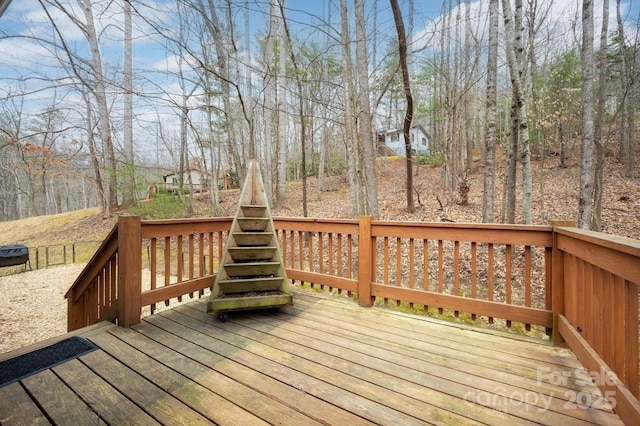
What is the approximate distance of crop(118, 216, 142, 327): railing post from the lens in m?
2.42

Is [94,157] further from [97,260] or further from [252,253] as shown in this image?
[252,253]

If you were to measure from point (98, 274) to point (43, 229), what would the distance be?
14263 mm

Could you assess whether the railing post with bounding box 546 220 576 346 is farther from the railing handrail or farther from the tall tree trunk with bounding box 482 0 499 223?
the tall tree trunk with bounding box 482 0 499 223

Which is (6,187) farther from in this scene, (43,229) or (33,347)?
(33,347)

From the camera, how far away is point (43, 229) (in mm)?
12461

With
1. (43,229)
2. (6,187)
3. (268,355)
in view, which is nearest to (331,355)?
(268,355)

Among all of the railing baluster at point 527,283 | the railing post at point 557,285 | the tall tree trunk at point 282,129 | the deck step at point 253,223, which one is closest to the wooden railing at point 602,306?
the railing post at point 557,285

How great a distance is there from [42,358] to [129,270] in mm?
779

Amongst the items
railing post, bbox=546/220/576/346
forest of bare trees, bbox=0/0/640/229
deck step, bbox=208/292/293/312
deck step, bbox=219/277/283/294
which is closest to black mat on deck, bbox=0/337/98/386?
deck step, bbox=208/292/293/312

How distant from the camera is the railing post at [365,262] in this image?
2.94 metres

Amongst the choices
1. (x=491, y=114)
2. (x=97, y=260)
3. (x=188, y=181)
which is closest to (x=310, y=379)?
(x=97, y=260)

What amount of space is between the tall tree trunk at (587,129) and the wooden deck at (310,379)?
4236 millimetres

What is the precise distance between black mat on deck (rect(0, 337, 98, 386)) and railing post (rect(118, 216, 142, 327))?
0.34 meters

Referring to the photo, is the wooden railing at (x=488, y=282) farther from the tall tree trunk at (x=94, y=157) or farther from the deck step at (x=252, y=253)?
the tall tree trunk at (x=94, y=157)
